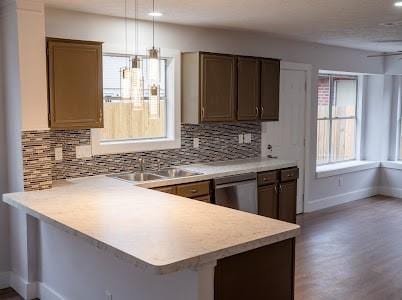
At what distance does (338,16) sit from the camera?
443cm

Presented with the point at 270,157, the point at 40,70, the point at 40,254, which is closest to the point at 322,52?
the point at 270,157

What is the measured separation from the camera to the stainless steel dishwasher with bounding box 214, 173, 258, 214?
15.4 feet

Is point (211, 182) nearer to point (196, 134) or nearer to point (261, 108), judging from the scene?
point (196, 134)

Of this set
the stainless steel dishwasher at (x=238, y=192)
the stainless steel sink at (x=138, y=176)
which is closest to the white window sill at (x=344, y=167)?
the stainless steel dishwasher at (x=238, y=192)

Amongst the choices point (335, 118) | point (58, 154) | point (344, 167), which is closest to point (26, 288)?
point (58, 154)

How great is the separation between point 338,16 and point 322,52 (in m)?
2.47

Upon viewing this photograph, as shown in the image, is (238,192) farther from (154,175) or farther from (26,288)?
(26,288)

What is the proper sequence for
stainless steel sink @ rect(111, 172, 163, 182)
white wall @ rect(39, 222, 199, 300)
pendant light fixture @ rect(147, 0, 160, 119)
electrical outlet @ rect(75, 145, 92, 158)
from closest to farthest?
white wall @ rect(39, 222, 199, 300)
pendant light fixture @ rect(147, 0, 160, 119)
electrical outlet @ rect(75, 145, 92, 158)
stainless steel sink @ rect(111, 172, 163, 182)

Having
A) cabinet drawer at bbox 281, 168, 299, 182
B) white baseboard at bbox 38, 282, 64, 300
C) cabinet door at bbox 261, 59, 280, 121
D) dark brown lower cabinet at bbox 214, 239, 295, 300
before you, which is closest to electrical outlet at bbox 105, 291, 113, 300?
white baseboard at bbox 38, 282, 64, 300

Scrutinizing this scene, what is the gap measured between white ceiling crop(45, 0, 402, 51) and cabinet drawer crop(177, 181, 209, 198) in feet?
5.37

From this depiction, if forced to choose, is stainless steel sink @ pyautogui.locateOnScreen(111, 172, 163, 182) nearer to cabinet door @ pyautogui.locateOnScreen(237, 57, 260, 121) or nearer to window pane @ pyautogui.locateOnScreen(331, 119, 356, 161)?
cabinet door @ pyautogui.locateOnScreen(237, 57, 260, 121)

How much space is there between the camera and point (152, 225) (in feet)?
8.78

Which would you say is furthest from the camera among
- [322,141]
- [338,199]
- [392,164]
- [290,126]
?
[392,164]

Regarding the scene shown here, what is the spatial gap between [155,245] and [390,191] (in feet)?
→ 22.4
